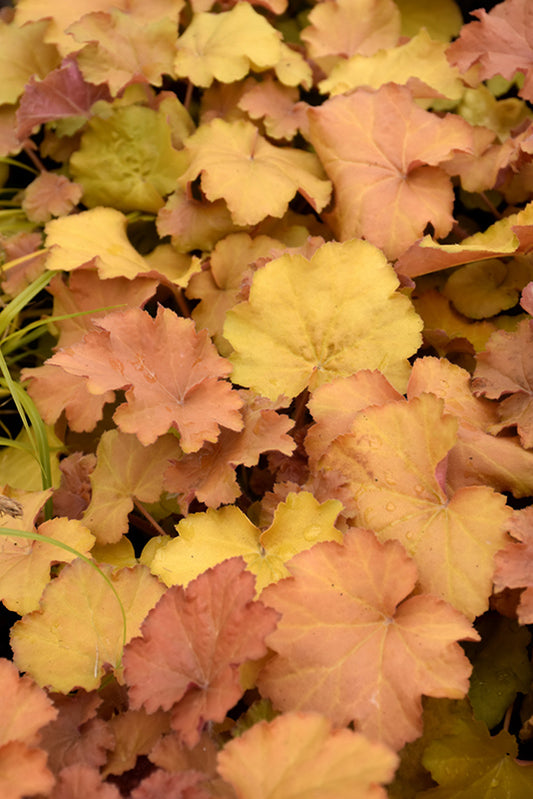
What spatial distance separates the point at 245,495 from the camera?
4.63 ft

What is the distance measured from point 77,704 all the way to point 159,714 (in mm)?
137

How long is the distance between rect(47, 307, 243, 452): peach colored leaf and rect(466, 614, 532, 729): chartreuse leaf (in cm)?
61

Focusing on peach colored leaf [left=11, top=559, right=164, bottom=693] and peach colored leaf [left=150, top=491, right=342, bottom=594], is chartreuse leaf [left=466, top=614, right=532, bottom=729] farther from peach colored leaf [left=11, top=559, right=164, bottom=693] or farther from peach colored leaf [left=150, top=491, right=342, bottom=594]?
peach colored leaf [left=11, top=559, right=164, bottom=693]

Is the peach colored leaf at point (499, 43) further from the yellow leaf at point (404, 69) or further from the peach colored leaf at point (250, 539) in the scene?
the peach colored leaf at point (250, 539)

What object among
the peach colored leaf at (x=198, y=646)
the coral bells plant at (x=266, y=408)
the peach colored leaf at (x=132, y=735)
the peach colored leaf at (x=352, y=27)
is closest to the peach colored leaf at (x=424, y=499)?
the coral bells plant at (x=266, y=408)

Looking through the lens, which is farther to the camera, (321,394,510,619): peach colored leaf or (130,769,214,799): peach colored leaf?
(321,394,510,619): peach colored leaf

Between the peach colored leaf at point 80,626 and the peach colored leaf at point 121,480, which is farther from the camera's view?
the peach colored leaf at point 121,480

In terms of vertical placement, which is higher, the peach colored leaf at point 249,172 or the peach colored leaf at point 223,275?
the peach colored leaf at point 249,172

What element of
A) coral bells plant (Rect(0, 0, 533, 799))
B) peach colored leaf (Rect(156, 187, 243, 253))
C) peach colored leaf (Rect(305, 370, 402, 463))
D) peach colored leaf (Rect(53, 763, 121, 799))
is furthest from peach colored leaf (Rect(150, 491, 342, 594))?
peach colored leaf (Rect(156, 187, 243, 253))

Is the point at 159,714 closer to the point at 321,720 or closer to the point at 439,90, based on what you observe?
the point at 321,720

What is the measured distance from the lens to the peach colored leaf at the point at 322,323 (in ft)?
4.50

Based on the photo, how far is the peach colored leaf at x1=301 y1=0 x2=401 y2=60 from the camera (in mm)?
1892

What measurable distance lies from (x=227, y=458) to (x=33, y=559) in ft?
1.33

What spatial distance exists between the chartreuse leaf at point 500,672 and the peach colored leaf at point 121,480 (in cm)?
68
